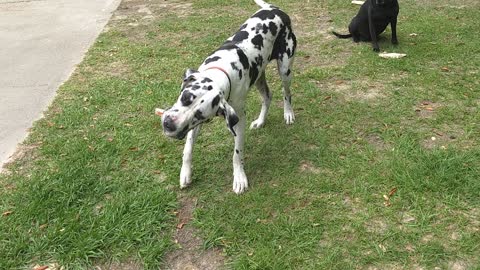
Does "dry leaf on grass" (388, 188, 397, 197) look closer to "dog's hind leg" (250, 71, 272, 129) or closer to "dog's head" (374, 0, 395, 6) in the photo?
"dog's hind leg" (250, 71, 272, 129)

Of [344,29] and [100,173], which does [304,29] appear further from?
[100,173]

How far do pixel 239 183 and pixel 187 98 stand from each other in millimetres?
1096

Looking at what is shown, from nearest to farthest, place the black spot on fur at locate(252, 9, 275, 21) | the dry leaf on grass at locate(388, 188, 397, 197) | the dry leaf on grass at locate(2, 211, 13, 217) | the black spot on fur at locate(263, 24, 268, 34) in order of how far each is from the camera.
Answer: the dry leaf on grass at locate(2, 211, 13, 217) < the dry leaf on grass at locate(388, 188, 397, 197) < the black spot on fur at locate(263, 24, 268, 34) < the black spot on fur at locate(252, 9, 275, 21)

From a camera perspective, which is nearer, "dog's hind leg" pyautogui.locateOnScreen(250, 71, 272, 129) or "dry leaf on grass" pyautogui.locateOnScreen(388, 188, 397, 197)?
"dry leaf on grass" pyautogui.locateOnScreen(388, 188, 397, 197)

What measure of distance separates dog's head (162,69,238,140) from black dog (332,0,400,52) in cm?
433

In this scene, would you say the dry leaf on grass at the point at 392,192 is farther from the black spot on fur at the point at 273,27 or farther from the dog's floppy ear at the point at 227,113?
the black spot on fur at the point at 273,27

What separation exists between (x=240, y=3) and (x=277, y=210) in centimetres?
707

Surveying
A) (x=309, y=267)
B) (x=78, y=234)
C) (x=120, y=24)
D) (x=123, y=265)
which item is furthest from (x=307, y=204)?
(x=120, y=24)

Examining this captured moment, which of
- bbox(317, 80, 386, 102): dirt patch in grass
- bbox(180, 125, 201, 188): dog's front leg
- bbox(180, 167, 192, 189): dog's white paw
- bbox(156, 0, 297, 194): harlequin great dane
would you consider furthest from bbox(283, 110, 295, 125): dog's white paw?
bbox(180, 167, 192, 189): dog's white paw

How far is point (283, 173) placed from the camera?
412 centimetres

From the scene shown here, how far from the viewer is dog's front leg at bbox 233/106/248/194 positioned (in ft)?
12.6

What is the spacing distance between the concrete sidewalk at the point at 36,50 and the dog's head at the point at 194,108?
2.28 meters

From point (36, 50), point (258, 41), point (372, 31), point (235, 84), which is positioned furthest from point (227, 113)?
point (36, 50)

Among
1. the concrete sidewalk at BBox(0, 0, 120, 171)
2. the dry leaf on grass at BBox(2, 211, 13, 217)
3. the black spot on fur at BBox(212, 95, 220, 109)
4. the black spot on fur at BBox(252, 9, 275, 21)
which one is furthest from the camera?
the concrete sidewalk at BBox(0, 0, 120, 171)
